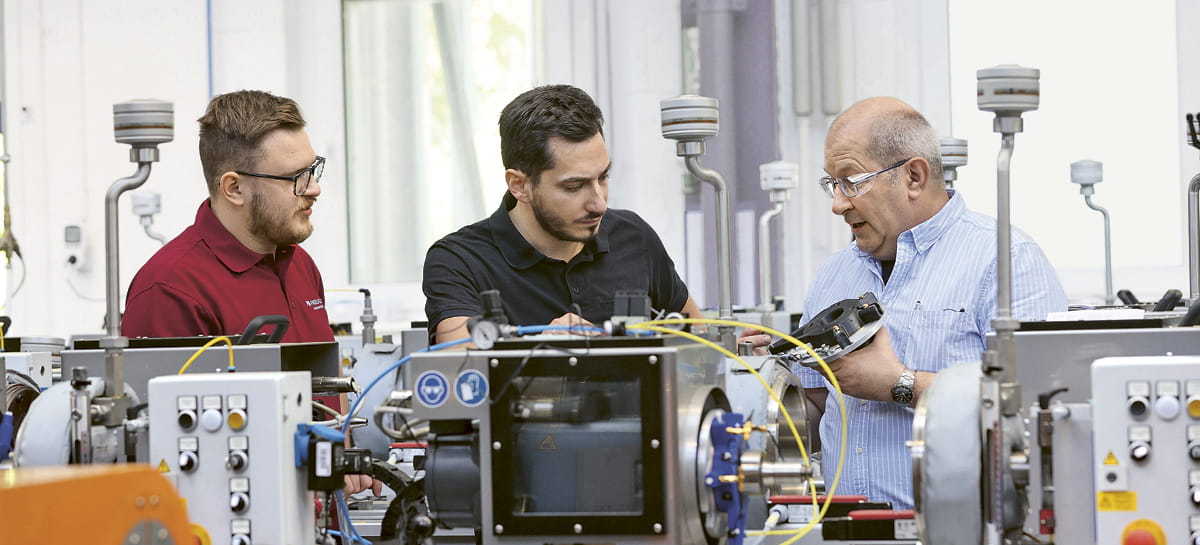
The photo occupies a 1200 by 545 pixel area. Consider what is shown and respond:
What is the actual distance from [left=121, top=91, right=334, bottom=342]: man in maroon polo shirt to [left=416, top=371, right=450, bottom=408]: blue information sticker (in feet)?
2.85

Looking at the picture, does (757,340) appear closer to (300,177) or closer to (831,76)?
(300,177)

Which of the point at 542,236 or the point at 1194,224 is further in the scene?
the point at 1194,224

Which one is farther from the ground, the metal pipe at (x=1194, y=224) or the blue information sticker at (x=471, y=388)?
the metal pipe at (x=1194, y=224)

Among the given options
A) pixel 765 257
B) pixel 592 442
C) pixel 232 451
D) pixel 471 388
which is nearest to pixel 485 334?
pixel 471 388

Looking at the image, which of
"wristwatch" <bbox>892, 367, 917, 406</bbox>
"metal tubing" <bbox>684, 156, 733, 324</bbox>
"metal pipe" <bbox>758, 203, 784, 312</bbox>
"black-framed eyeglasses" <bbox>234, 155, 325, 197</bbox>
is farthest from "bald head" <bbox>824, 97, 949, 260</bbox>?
"metal pipe" <bbox>758, 203, 784, 312</bbox>

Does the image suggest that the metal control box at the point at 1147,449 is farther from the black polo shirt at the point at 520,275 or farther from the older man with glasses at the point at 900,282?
the black polo shirt at the point at 520,275

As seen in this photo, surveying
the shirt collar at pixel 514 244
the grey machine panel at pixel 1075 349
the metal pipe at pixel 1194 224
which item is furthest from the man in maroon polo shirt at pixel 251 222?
the metal pipe at pixel 1194 224

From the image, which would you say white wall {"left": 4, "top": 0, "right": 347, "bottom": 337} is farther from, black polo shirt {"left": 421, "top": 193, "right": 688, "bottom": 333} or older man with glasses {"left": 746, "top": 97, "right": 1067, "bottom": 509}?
older man with glasses {"left": 746, "top": 97, "right": 1067, "bottom": 509}

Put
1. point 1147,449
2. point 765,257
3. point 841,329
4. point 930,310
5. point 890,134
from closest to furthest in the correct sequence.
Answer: point 1147,449 → point 841,329 → point 930,310 → point 890,134 → point 765,257

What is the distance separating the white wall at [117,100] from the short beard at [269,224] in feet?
10.3

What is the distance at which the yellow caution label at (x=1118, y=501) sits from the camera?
1540 mm

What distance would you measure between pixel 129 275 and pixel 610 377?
453 centimetres

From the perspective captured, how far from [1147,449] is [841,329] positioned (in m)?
0.64

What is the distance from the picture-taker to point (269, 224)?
252 cm
